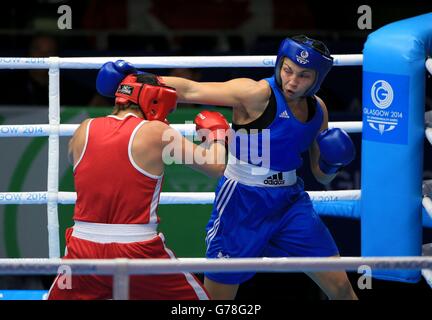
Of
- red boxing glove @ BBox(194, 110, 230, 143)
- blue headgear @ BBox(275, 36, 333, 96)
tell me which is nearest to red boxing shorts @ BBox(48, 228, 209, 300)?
red boxing glove @ BBox(194, 110, 230, 143)

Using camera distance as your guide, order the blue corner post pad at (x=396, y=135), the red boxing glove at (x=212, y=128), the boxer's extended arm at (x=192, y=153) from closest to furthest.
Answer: the boxer's extended arm at (x=192, y=153)
the red boxing glove at (x=212, y=128)
the blue corner post pad at (x=396, y=135)

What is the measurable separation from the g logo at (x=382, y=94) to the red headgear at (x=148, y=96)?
1.36m

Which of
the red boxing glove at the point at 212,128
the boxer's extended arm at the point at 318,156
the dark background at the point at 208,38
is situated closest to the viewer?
the red boxing glove at the point at 212,128

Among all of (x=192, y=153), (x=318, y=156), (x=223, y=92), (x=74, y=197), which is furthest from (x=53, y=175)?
(x=192, y=153)

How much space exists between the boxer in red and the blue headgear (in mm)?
605

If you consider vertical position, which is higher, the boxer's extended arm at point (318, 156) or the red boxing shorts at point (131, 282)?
the boxer's extended arm at point (318, 156)

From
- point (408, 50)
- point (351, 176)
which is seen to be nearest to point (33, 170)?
point (351, 176)

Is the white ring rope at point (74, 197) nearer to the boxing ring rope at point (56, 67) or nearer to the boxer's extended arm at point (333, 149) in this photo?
the boxing ring rope at point (56, 67)

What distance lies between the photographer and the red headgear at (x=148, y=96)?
148 inches

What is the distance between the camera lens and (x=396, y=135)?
4773 mm

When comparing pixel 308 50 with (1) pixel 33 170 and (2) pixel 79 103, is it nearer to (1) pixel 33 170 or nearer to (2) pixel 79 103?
(1) pixel 33 170

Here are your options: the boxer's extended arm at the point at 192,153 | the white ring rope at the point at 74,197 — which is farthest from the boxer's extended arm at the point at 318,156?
the boxer's extended arm at the point at 192,153

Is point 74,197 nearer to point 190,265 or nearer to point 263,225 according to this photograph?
point 263,225
